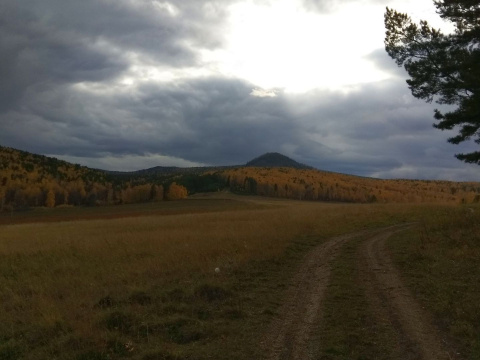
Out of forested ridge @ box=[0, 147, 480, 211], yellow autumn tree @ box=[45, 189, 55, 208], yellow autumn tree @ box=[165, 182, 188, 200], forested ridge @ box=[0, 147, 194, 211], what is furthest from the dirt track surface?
yellow autumn tree @ box=[45, 189, 55, 208]

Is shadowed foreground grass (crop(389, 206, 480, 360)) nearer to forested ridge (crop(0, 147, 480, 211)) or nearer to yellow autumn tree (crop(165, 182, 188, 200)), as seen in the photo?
forested ridge (crop(0, 147, 480, 211))

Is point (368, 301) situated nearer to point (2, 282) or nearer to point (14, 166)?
point (2, 282)

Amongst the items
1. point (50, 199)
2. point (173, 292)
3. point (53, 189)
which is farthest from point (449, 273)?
point (53, 189)

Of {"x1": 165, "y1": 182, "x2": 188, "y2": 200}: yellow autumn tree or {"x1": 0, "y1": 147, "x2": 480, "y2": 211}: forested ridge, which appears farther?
{"x1": 165, "y1": 182, "x2": 188, "y2": 200}: yellow autumn tree

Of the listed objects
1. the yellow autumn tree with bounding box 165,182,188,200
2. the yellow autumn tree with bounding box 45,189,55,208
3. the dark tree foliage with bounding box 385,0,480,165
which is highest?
the dark tree foliage with bounding box 385,0,480,165

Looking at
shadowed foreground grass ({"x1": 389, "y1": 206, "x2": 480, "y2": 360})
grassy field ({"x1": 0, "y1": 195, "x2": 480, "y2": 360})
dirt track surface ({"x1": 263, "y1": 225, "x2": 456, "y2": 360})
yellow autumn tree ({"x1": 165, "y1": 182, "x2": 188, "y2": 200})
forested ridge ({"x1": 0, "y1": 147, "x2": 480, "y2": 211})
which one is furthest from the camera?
yellow autumn tree ({"x1": 165, "y1": 182, "x2": 188, "y2": 200})

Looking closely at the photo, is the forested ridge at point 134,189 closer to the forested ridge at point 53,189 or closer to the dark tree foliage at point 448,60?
the forested ridge at point 53,189

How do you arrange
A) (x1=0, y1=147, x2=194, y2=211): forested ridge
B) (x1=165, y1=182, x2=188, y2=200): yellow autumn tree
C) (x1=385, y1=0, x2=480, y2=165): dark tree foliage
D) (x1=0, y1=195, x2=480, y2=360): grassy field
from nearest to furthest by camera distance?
(x1=0, y1=195, x2=480, y2=360): grassy field
(x1=385, y1=0, x2=480, y2=165): dark tree foliage
(x1=0, y1=147, x2=194, y2=211): forested ridge
(x1=165, y1=182, x2=188, y2=200): yellow autumn tree

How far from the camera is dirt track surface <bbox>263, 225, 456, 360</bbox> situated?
7.11m

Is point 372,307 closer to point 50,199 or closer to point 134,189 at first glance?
point 50,199

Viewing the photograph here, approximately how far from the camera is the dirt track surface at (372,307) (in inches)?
280

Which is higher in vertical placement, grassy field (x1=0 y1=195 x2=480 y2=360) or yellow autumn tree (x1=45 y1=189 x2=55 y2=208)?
grassy field (x1=0 y1=195 x2=480 y2=360)

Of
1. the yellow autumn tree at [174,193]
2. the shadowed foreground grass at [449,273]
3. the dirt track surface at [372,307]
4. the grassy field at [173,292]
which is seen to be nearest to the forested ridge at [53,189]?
the yellow autumn tree at [174,193]

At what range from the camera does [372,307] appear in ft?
31.4
